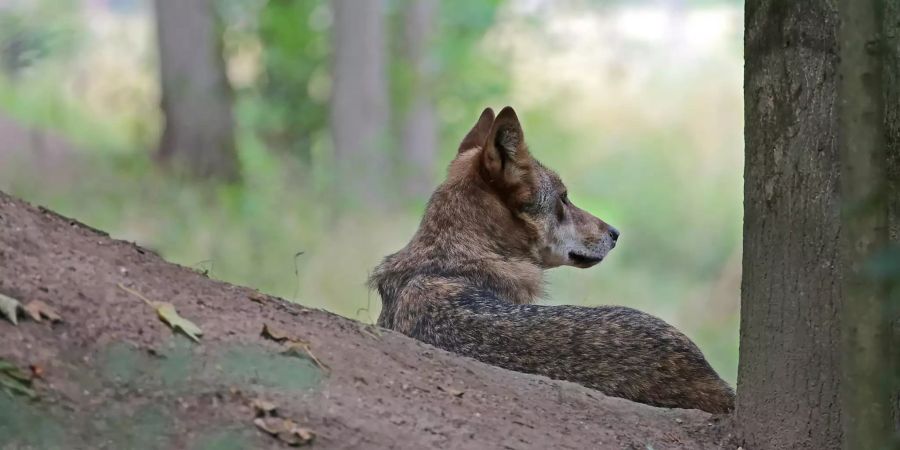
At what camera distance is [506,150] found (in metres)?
6.46

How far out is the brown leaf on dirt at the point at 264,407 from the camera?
3.34 m

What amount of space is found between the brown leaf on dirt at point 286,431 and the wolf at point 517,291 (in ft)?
5.62

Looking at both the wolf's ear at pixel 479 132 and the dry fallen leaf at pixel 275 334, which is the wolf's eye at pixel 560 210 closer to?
the wolf's ear at pixel 479 132

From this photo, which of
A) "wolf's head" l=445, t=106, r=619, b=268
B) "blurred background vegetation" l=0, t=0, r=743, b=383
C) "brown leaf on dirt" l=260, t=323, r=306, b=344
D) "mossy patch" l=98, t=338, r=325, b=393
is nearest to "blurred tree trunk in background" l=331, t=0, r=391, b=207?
"blurred background vegetation" l=0, t=0, r=743, b=383

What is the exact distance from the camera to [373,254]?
12.5m

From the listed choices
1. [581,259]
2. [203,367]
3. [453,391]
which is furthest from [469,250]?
[203,367]

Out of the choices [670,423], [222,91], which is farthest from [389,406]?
[222,91]

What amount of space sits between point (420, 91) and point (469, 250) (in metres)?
15.5

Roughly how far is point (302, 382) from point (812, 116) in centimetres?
189

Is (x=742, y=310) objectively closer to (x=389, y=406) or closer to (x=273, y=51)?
(x=389, y=406)

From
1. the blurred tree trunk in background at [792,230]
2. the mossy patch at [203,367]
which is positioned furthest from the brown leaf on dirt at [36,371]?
the blurred tree trunk in background at [792,230]

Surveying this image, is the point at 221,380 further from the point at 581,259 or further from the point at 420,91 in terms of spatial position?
the point at 420,91

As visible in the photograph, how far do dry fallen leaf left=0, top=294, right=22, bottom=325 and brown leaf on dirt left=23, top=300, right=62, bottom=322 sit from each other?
32mm

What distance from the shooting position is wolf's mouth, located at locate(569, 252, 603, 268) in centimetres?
696
